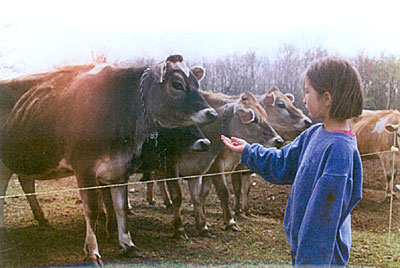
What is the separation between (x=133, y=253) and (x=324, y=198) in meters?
1.61

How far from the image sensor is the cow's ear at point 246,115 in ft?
12.8

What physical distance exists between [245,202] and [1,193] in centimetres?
195

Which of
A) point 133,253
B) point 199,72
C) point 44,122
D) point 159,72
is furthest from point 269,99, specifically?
point 44,122

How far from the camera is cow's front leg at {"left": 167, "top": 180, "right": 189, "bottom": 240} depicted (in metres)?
3.68

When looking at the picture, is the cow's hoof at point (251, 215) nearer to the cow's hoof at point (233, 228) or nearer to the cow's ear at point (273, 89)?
the cow's hoof at point (233, 228)

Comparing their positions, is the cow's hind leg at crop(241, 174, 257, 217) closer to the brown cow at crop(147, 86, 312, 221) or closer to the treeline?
the brown cow at crop(147, 86, 312, 221)

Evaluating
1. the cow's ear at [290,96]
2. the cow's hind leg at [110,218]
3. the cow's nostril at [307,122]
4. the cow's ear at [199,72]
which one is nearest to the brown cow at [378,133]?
the cow's nostril at [307,122]

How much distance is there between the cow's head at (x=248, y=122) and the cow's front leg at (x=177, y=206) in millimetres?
568

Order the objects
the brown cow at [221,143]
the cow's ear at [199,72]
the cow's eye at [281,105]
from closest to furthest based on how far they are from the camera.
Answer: the cow's ear at [199,72]
the brown cow at [221,143]
the cow's eye at [281,105]

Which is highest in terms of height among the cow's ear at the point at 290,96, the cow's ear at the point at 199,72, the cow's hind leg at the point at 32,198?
the cow's ear at the point at 199,72

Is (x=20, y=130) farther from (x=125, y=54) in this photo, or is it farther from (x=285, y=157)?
(x=285, y=157)

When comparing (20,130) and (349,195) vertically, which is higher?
(20,130)

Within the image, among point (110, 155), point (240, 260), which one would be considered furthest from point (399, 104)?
point (110, 155)

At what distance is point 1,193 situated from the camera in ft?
10.8
